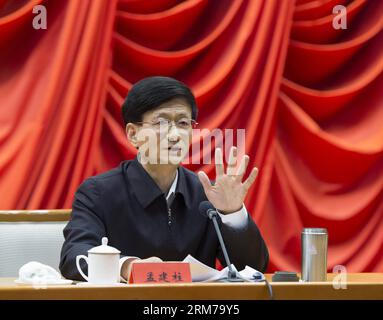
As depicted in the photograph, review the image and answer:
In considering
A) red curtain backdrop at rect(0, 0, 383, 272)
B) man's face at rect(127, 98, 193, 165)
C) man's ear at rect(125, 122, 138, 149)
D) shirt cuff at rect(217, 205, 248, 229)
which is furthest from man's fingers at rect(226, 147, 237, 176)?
red curtain backdrop at rect(0, 0, 383, 272)

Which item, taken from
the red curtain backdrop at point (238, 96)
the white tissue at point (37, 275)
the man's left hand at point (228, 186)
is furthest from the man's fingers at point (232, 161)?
the red curtain backdrop at point (238, 96)

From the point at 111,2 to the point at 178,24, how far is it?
27 cm

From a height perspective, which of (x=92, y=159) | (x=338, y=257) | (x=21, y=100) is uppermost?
(x=21, y=100)

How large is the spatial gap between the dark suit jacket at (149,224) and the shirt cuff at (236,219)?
0.01 meters

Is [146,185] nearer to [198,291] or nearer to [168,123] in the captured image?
[168,123]

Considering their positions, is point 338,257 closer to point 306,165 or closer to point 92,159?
point 306,165

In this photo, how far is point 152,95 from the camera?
6.41 feet

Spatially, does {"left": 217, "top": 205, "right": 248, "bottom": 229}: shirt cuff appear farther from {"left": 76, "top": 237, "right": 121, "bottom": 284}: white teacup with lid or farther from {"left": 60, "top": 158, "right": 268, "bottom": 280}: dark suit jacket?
{"left": 76, "top": 237, "right": 121, "bottom": 284}: white teacup with lid

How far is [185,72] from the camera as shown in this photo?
2787 millimetres

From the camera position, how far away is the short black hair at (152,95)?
6.41ft

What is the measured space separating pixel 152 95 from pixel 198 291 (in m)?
0.79

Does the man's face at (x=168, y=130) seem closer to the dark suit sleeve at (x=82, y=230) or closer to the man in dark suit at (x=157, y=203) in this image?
the man in dark suit at (x=157, y=203)
